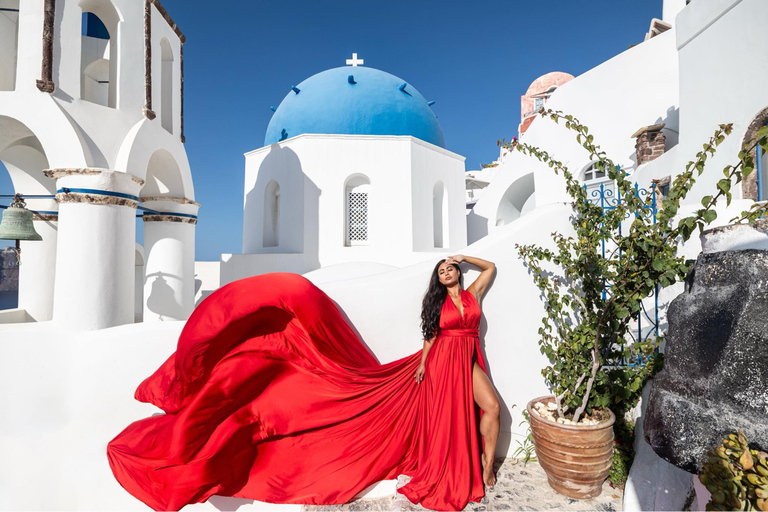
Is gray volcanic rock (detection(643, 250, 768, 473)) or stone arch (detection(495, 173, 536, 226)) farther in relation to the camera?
stone arch (detection(495, 173, 536, 226))

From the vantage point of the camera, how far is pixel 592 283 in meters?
2.58

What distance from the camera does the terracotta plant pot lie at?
7.66 ft

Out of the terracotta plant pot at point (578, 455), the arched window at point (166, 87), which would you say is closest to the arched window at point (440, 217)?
the arched window at point (166, 87)

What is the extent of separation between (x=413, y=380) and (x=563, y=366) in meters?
1.05

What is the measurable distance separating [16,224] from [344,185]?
5.81 meters

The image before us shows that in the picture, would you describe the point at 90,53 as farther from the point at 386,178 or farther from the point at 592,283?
the point at 592,283

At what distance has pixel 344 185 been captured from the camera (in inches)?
343

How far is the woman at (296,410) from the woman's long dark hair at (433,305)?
30mm

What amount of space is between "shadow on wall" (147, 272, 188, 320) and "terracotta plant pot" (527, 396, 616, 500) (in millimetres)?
5133

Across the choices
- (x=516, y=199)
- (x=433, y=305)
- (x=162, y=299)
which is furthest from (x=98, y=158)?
(x=516, y=199)

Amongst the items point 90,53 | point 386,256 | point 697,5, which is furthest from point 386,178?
point 697,5

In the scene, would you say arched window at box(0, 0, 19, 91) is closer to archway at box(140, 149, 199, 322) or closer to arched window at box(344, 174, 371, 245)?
archway at box(140, 149, 199, 322)

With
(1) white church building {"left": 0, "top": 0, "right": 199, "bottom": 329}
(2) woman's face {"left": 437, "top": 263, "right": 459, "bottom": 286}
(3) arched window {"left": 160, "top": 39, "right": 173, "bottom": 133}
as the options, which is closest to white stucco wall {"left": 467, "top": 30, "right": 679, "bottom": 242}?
(2) woman's face {"left": 437, "top": 263, "right": 459, "bottom": 286}

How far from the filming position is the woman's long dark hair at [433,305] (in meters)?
2.67
